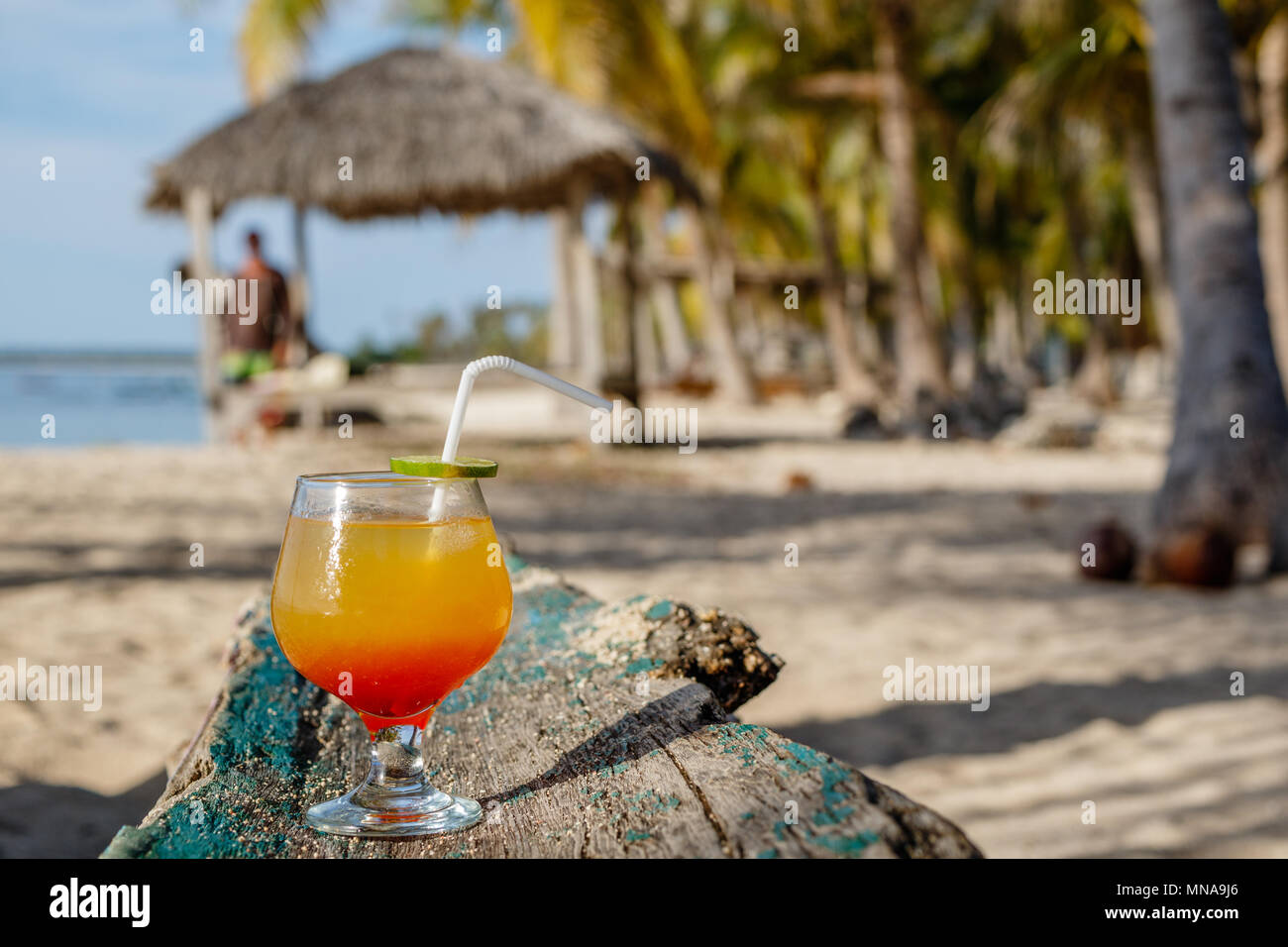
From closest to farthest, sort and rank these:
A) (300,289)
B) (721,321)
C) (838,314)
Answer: (300,289) < (721,321) < (838,314)

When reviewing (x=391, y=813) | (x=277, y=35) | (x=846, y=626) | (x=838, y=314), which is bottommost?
(x=846, y=626)

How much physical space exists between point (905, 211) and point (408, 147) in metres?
6.46

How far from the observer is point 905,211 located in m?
13.9

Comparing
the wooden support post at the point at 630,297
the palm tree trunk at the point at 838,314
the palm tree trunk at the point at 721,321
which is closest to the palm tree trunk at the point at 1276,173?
the wooden support post at the point at 630,297

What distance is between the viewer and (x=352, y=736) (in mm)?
1424

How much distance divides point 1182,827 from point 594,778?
224 cm

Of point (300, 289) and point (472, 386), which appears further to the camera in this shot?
point (300, 289)

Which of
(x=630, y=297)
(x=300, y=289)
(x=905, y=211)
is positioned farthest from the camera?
(x=905, y=211)

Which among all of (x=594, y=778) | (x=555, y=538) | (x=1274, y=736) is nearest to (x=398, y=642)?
(x=594, y=778)

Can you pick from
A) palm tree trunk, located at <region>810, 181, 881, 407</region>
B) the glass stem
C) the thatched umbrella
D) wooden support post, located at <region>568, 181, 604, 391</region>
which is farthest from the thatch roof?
the glass stem

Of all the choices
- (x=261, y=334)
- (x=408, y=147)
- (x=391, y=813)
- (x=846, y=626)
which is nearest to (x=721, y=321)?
(x=408, y=147)

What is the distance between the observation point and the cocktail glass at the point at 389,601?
46.4 inches

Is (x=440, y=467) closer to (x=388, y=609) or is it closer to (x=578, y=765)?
(x=388, y=609)
